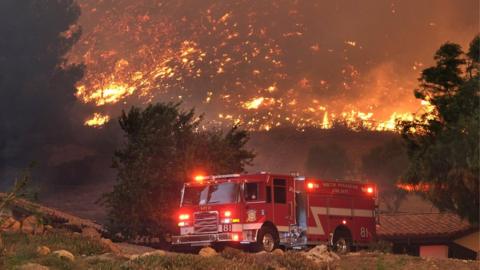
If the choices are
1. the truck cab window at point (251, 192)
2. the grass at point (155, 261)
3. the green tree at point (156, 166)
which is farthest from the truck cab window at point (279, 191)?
the green tree at point (156, 166)

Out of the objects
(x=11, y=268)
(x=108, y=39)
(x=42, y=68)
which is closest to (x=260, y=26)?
(x=108, y=39)

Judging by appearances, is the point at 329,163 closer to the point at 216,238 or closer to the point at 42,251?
the point at 216,238

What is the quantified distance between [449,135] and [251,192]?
7.99 meters

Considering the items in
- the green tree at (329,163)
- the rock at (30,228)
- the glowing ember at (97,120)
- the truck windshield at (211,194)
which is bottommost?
the rock at (30,228)

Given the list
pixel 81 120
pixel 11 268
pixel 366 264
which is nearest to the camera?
pixel 11 268

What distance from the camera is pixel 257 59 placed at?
172 meters

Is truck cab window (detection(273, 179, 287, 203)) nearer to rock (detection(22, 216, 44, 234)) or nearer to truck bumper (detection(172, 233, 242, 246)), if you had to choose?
truck bumper (detection(172, 233, 242, 246))

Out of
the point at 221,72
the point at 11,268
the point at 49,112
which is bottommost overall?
the point at 11,268

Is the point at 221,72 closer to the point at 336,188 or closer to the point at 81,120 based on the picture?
the point at 81,120

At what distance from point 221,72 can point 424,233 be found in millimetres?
133175

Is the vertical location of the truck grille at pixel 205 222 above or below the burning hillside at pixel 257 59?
below

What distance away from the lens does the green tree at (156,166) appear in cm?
3183

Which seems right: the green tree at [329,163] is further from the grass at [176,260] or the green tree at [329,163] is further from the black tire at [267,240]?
the grass at [176,260]

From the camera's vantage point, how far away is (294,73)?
17062cm
